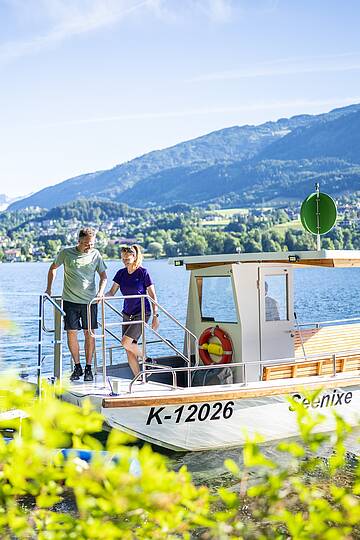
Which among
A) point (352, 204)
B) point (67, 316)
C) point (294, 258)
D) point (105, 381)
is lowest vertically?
point (105, 381)

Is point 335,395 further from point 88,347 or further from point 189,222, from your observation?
point 189,222

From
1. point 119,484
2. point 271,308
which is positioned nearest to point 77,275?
point 271,308

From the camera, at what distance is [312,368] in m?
11.5

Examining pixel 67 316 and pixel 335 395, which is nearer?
pixel 67 316

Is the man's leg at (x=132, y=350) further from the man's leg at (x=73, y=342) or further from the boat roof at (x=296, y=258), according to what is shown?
the boat roof at (x=296, y=258)

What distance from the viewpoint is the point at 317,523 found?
8.53 ft

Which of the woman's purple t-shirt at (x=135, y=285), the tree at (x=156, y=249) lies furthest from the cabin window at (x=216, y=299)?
the tree at (x=156, y=249)

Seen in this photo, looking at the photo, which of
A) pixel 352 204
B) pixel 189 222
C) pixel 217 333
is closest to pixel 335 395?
pixel 217 333

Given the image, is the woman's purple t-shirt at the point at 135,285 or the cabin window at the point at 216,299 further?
the cabin window at the point at 216,299

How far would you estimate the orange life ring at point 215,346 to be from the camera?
11312mm

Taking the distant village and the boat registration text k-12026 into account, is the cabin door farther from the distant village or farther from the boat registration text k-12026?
the distant village

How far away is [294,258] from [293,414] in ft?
7.02

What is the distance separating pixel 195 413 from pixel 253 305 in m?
1.98

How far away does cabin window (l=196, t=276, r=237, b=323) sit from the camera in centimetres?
1140
